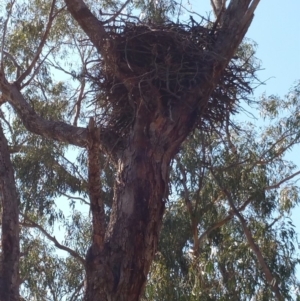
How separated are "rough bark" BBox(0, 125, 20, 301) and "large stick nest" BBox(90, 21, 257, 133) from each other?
0.83m

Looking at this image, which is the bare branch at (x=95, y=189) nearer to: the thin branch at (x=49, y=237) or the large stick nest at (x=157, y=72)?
the large stick nest at (x=157, y=72)

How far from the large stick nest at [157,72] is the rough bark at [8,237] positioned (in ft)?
2.71

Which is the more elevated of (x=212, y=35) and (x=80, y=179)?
(x=80, y=179)

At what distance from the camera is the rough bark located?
474cm

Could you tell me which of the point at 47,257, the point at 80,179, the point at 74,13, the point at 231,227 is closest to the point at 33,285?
the point at 47,257

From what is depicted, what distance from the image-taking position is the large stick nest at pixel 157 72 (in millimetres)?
4836

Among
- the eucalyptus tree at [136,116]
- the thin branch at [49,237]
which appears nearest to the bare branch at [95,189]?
the eucalyptus tree at [136,116]

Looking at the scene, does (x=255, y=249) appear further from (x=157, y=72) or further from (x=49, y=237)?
(x=157, y=72)

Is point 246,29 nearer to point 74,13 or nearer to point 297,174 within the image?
Result: point 74,13

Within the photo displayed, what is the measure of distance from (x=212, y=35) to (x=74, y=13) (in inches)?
42.3

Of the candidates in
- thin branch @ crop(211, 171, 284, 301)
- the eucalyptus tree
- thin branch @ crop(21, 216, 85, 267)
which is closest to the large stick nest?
the eucalyptus tree

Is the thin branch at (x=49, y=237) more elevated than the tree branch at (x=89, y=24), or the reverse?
the thin branch at (x=49, y=237)

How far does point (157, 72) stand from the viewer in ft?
16.0

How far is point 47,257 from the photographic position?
9.94 m
